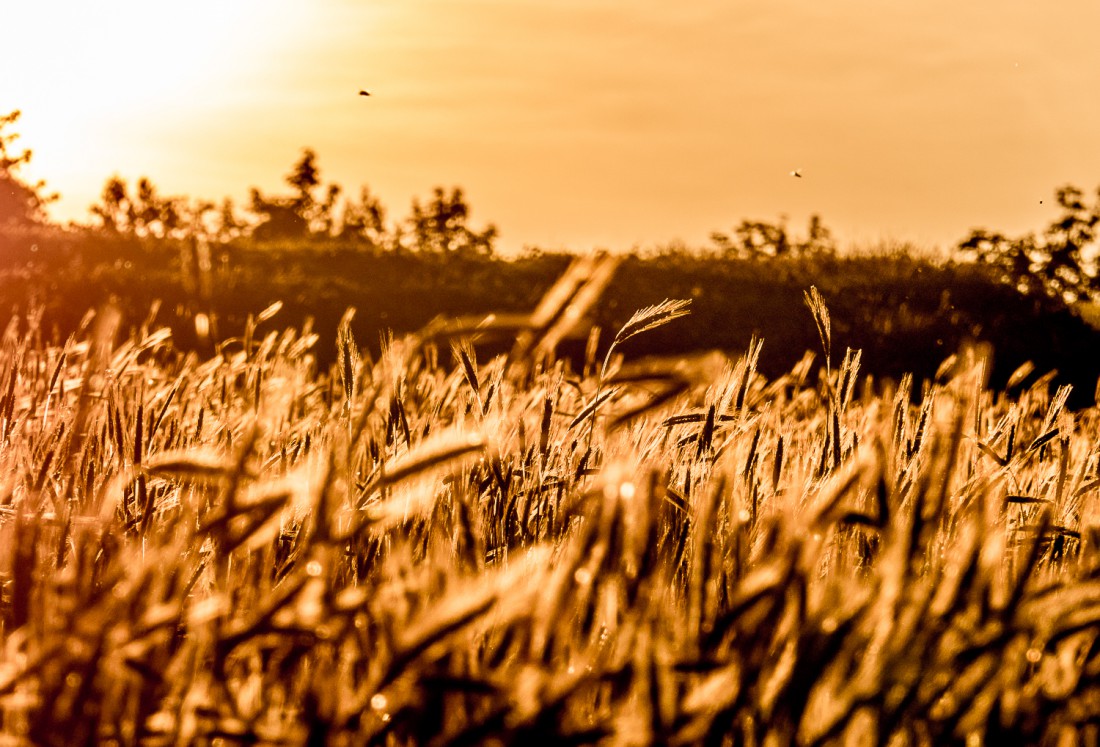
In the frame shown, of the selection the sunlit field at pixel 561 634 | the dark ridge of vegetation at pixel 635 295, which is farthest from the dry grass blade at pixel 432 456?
the dark ridge of vegetation at pixel 635 295

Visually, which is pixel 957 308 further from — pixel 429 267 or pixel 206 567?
pixel 206 567

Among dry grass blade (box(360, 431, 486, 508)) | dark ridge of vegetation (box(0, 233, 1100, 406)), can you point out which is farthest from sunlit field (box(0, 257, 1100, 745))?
dark ridge of vegetation (box(0, 233, 1100, 406))

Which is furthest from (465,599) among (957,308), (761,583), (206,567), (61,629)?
(957,308)

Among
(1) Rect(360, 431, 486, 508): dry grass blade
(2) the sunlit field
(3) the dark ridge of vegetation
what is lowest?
(2) the sunlit field

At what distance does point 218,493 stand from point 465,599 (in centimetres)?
110

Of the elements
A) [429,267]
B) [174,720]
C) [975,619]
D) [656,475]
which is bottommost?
[174,720]

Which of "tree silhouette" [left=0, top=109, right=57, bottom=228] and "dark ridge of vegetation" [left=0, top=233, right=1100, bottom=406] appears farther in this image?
"dark ridge of vegetation" [left=0, top=233, right=1100, bottom=406]

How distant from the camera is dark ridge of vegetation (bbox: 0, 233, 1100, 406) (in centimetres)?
1025

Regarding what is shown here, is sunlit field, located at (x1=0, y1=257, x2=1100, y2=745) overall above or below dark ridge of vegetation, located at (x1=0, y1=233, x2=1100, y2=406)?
below

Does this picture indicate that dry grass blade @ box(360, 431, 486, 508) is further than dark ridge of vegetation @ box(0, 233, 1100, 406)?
No

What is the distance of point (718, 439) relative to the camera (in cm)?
192

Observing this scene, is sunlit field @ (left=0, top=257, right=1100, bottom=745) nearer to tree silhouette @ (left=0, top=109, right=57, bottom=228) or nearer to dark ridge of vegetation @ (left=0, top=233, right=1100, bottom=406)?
tree silhouette @ (left=0, top=109, right=57, bottom=228)

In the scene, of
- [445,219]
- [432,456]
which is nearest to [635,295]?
[432,456]

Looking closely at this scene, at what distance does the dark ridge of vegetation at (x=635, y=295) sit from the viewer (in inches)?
404
